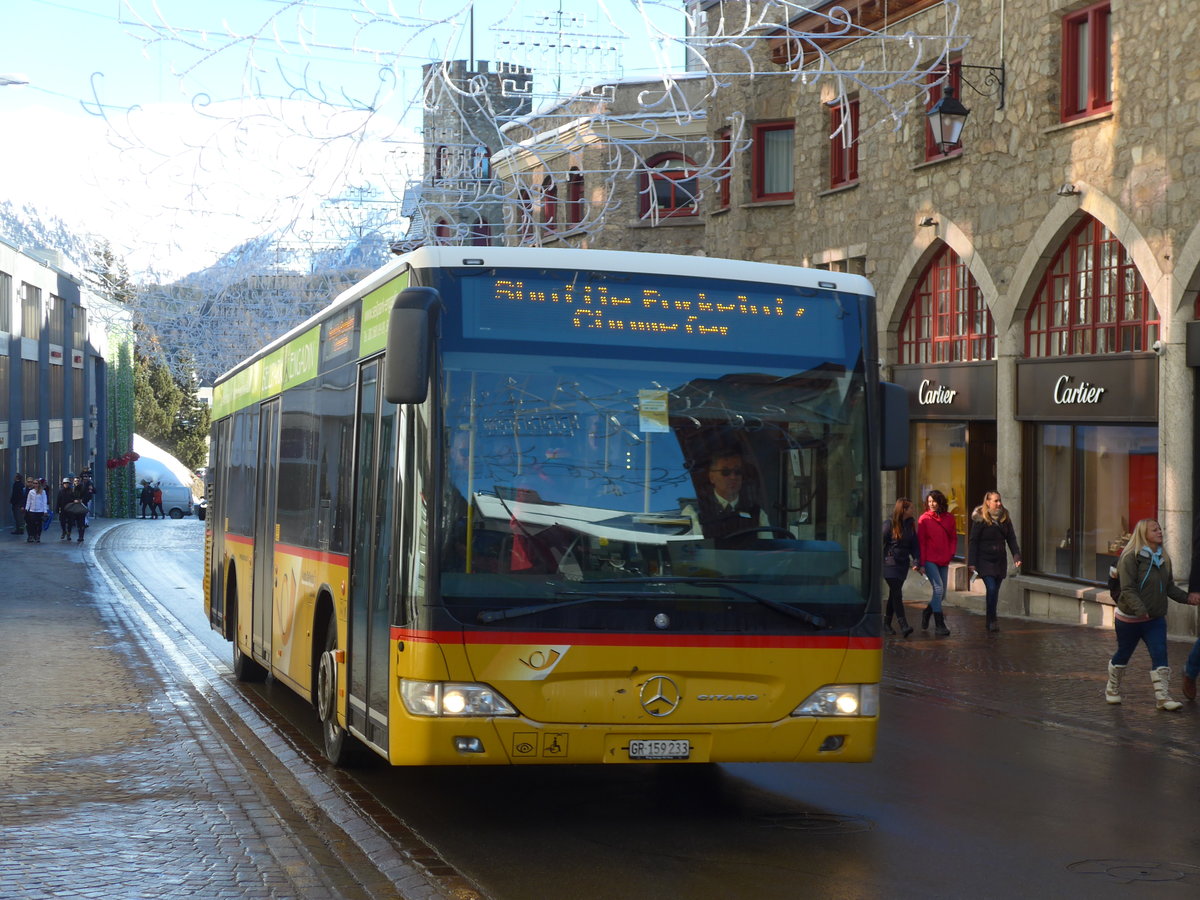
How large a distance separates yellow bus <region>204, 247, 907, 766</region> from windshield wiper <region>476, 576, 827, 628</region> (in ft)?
0.03

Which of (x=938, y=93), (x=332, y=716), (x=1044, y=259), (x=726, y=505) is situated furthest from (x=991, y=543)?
(x=726, y=505)

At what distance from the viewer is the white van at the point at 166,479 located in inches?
3447

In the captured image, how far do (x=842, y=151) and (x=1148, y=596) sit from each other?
644 inches

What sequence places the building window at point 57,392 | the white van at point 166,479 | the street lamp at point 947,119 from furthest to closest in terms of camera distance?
the white van at point 166,479 → the building window at point 57,392 → the street lamp at point 947,119

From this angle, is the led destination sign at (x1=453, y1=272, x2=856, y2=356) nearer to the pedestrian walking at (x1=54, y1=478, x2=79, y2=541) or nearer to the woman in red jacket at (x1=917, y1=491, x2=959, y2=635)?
the woman in red jacket at (x1=917, y1=491, x2=959, y2=635)

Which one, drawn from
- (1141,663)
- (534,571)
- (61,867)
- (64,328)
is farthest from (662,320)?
(64,328)

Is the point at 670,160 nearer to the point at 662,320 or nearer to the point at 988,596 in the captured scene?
the point at 988,596

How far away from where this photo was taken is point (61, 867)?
7445 millimetres

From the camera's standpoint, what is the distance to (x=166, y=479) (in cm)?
8919

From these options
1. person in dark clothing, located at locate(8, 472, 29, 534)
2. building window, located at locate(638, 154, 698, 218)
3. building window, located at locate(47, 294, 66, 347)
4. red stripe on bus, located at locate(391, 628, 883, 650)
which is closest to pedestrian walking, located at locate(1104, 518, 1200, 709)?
red stripe on bus, located at locate(391, 628, 883, 650)

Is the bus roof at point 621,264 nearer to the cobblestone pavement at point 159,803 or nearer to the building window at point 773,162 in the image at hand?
the cobblestone pavement at point 159,803

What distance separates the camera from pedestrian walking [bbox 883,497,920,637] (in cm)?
1925

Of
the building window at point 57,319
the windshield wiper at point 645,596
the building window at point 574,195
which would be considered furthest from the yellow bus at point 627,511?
the building window at point 57,319

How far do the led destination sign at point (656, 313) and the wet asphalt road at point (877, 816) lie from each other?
93.5 inches
